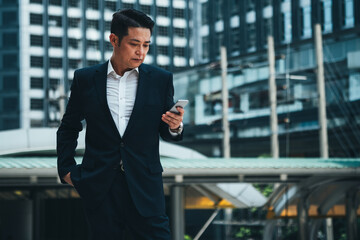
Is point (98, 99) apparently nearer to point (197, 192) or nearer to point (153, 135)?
point (153, 135)

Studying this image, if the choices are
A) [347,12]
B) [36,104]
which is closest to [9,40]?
[36,104]

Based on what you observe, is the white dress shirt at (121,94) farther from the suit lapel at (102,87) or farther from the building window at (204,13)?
the building window at (204,13)

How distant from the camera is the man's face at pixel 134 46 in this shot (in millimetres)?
3043

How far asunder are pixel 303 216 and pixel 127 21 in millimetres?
15448

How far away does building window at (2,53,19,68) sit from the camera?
247 ft

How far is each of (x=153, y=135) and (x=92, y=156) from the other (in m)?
0.26

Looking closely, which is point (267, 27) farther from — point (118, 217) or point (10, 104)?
point (118, 217)

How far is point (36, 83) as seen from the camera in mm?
75875

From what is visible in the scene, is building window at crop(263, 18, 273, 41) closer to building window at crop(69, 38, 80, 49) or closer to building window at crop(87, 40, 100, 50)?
building window at crop(87, 40, 100, 50)

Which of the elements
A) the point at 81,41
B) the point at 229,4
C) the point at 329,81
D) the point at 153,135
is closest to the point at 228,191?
the point at 153,135

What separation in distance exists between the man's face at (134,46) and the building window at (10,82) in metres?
72.3

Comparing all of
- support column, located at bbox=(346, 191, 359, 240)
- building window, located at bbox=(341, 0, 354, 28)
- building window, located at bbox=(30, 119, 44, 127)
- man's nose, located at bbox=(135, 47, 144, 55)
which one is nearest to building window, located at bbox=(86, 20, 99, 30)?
building window, located at bbox=(30, 119, 44, 127)

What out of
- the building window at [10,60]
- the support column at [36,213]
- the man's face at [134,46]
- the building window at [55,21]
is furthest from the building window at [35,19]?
the man's face at [134,46]

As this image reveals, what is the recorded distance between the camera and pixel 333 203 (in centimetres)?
1845
